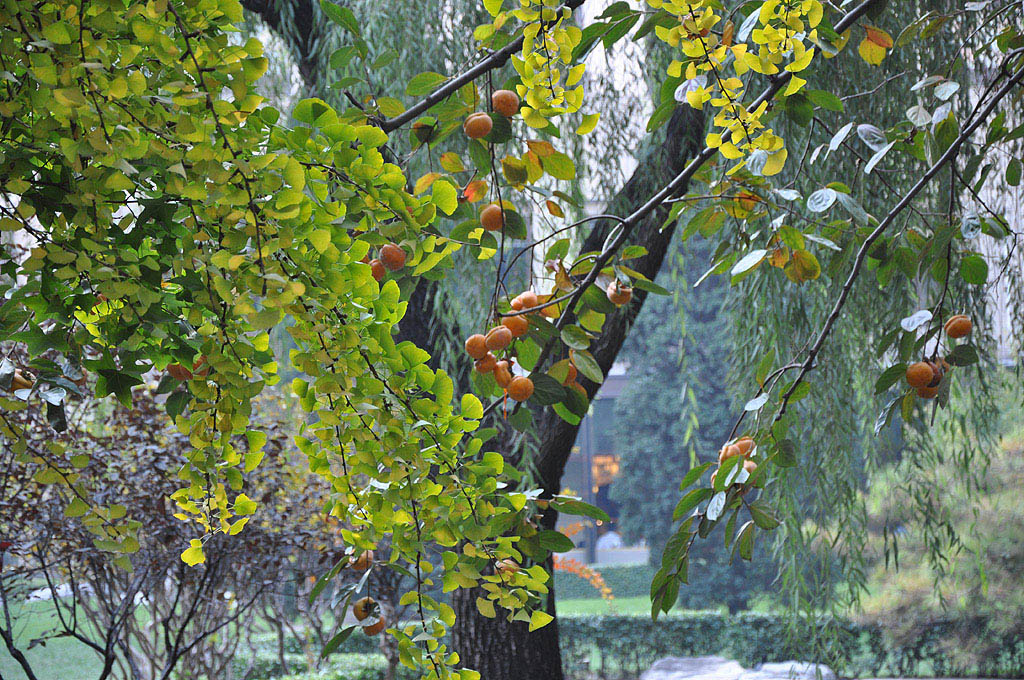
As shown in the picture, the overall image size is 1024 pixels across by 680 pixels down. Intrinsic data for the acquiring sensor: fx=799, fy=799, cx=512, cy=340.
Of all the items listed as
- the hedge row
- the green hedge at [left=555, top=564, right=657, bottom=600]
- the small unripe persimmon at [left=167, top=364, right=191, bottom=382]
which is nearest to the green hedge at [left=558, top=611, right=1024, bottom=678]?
the hedge row

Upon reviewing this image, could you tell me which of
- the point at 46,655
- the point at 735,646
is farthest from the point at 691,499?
the point at 735,646

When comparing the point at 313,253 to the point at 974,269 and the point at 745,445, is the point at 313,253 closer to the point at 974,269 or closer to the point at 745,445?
the point at 745,445

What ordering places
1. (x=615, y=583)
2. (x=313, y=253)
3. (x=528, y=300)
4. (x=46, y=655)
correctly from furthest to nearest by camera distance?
(x=615, y=583) → (x=46, y=655) → (x=528, y=300) → (x=313, y=253)

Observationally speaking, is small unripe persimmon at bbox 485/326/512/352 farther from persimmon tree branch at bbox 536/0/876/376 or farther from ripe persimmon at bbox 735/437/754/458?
ripe persimmon at bbox 735/437/754/458

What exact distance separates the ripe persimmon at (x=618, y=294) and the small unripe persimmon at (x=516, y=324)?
0.12 metres

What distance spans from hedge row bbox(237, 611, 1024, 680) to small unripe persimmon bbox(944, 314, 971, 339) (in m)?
5.38

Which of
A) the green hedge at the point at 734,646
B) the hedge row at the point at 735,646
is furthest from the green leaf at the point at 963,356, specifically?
the green hedge at the point at 734,646

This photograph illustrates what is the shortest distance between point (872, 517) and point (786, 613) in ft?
14.1

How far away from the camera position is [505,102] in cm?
65

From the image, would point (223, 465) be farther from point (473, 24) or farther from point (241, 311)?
point (473, 24)

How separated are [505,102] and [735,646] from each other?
6.36 meters

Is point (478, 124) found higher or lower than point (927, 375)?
higher

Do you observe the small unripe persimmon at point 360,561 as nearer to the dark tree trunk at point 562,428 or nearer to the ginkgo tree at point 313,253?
the ginkgo tree at point 313,253

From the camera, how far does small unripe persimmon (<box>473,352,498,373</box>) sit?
27.5 inches
